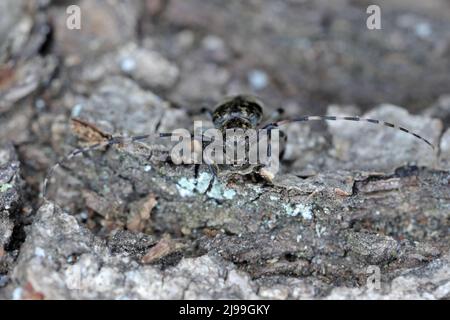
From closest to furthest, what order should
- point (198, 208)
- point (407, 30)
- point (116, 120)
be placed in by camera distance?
point (198, 208), point (116, 120), point (407, 30)

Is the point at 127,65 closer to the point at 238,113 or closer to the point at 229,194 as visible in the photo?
the point at 238,113

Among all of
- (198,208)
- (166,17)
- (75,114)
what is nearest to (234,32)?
(166,17)

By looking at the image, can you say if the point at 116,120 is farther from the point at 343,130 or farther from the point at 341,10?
the point at 341,10

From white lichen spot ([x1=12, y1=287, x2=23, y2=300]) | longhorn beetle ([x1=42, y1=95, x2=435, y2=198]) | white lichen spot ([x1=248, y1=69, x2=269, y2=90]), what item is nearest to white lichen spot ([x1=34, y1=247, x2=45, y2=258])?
white lichen spot ([x1=12, y1=287, x2=23, y2=300])

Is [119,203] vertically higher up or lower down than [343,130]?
lower down

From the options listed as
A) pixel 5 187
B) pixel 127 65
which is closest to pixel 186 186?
pixel 5 187

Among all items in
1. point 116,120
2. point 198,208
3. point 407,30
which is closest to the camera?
point 198,208

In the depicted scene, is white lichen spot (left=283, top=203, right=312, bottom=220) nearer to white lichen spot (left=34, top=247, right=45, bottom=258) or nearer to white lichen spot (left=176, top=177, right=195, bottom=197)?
white lichen spot (left=176, top=177, right=195, bottom=197)

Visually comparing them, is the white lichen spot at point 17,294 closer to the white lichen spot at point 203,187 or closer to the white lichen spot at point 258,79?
the white lichen spot at point 203,187
